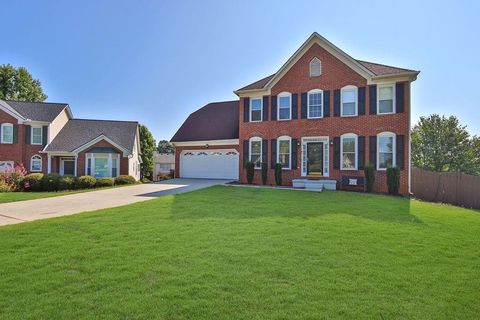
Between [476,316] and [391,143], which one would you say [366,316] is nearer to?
[476,316]

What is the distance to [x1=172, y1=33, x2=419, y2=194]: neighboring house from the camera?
1653 centimetres

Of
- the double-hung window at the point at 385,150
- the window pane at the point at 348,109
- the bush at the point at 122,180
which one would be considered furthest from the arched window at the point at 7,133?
the double-hung window at the point at 385,150

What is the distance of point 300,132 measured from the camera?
1866 centimetres

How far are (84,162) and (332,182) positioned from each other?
19015 millimetres

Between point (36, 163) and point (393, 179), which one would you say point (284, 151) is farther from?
point (36, 163)

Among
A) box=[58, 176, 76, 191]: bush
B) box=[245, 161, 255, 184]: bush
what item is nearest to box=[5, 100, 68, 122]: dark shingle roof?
box=[58, 176, 76, 191]: bush

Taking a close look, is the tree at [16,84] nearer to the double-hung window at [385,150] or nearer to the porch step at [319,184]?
the porch step at [319,184]

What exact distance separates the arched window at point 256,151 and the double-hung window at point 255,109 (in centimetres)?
133

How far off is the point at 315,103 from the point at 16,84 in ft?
131

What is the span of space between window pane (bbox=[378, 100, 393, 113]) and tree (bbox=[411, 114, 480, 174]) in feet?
97.3

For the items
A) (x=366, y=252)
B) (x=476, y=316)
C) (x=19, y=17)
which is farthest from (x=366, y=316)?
(x=19, y=17)

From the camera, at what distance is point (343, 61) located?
17.7 meters

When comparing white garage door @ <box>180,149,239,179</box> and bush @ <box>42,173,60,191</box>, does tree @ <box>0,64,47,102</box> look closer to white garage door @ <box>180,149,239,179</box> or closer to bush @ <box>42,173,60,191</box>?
bush @ <box>42,173,60,191</box>

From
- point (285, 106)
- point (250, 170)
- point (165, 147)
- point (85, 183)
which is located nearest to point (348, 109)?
point (285, 106)
